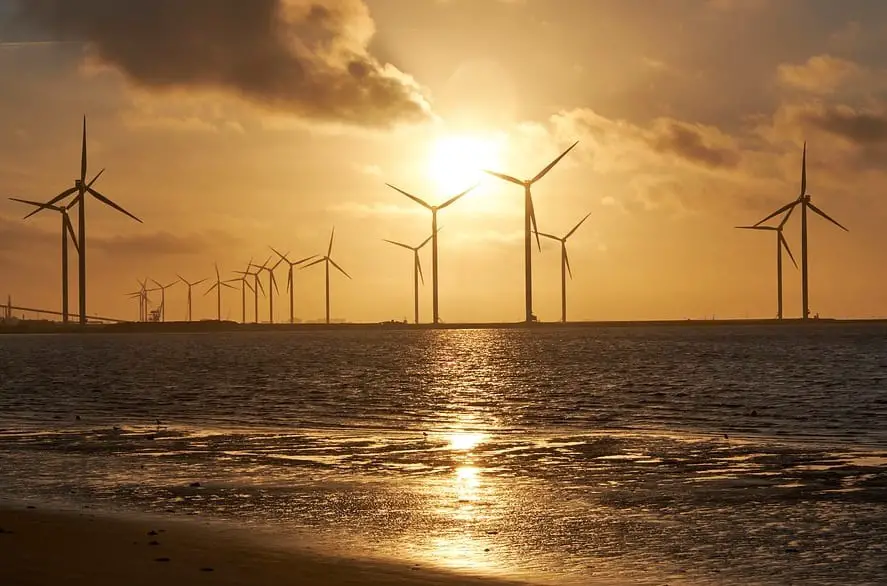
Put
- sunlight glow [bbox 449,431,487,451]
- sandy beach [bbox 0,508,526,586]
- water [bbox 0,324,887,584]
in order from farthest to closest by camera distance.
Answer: sunlight glow [bbox 449,431,487,451] → water [bbox 0,324,887,584] → sandy beach [bbox 0,508,526,586]

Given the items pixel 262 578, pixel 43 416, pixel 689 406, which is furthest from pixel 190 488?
pixel 689 406

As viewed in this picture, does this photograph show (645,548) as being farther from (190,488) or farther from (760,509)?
(190,488)

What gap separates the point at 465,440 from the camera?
143 ft

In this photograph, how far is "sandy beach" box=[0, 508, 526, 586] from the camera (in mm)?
17453

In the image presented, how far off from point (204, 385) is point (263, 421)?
36760 millimetres

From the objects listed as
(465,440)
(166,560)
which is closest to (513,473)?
(465,440)

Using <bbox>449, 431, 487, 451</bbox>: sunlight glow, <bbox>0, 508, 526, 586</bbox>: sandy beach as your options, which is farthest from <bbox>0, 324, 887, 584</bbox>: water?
<bbox>0, 508, 526, 586</bbox>: sandy beach

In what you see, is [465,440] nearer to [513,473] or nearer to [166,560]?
[513,473]

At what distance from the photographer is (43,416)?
184ft

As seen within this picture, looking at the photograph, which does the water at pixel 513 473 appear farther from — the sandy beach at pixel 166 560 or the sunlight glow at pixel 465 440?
the sandy beach at pixel 166 560

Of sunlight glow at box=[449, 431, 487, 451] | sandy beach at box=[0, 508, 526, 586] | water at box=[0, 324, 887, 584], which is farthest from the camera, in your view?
sunlight glow at box=[449, 431, 487, 451]

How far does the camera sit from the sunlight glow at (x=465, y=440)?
40438mm

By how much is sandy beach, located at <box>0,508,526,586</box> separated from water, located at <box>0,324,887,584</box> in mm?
1135

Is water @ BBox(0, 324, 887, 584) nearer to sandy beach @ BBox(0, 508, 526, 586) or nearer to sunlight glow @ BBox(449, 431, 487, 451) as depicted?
sunlight glow @ BBox(449, 431, 487, 451)
